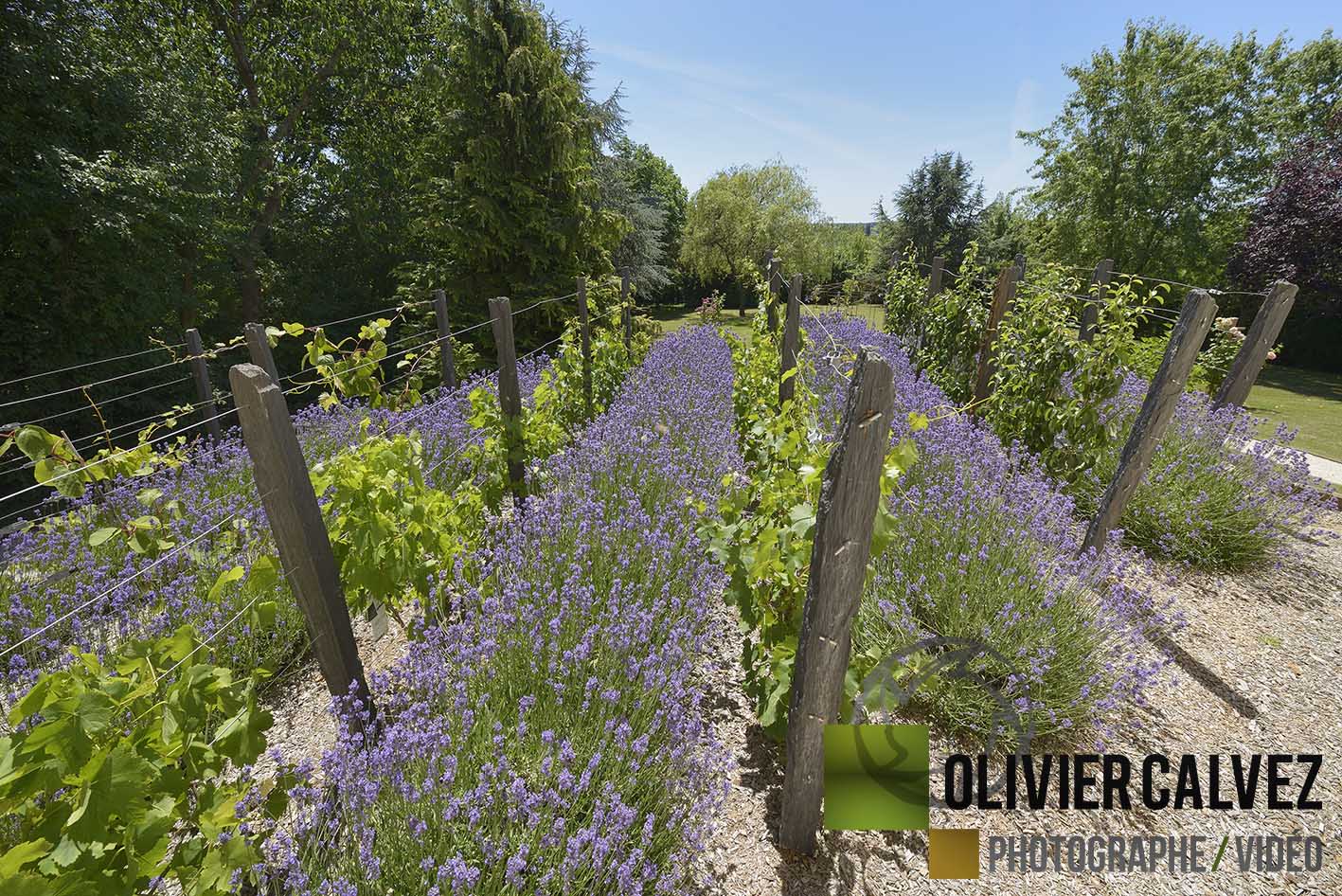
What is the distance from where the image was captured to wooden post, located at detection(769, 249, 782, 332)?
5230 millimetres

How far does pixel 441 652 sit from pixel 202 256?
14.6 metres

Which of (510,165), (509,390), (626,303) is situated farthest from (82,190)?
(509,390)

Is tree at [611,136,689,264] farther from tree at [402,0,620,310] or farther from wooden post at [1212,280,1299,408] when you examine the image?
wooden post at [1212,280,1299,408]

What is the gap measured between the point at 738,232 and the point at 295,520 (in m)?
27.1

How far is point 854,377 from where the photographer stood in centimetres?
153

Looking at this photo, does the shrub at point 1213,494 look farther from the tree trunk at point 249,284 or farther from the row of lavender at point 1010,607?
the tree trunk at point 249,284

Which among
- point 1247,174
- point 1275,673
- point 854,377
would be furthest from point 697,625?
point 1247,174

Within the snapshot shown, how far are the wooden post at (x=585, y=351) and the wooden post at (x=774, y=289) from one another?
2065 mm

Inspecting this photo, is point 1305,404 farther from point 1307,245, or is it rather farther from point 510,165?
point 510,165

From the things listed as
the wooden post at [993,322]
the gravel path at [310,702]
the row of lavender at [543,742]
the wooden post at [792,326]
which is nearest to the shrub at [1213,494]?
the wooden post at [993,322]

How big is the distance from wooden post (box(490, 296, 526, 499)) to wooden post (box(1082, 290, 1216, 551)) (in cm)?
415

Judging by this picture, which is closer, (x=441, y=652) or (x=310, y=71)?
(x=441, y=652)

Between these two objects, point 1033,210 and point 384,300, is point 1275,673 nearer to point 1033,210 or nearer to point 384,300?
point 384,300

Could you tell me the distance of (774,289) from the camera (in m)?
5.57
